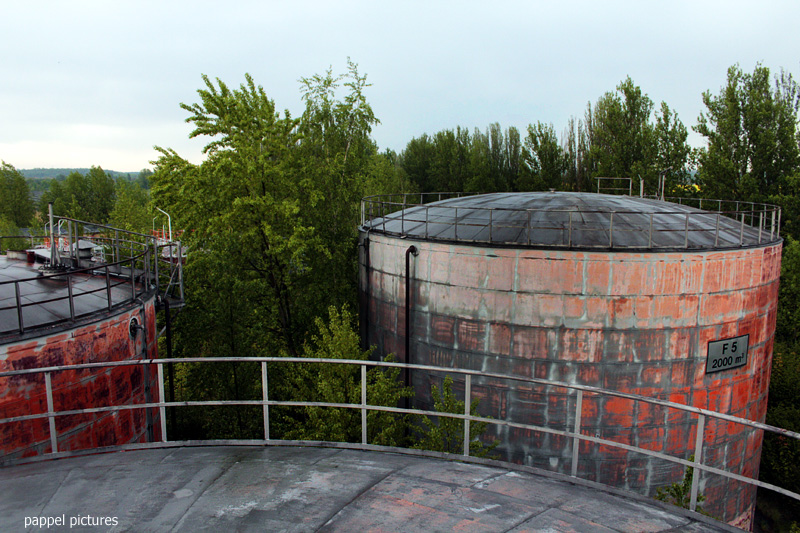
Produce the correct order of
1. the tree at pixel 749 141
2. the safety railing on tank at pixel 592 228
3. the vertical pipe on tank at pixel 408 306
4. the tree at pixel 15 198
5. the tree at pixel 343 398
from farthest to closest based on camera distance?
the tree at pixel 15 198 → the tree at pixel 749 141 → the vertical pipe on tank at pixel 408 306 → the safety railing on tank at pixel 592 228 → the tree at pixel 343 398

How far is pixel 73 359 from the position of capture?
414 inches

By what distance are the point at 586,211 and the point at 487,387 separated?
18.5ft

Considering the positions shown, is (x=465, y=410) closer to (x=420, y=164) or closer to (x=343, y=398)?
(x=343, y=398)

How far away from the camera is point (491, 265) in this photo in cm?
1480

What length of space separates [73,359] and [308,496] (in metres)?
6.64

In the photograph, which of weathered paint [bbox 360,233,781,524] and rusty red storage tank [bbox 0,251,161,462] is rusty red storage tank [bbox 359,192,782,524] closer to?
weathered paint [bbox 360,233,781,524]

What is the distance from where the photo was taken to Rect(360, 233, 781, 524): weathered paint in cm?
1414

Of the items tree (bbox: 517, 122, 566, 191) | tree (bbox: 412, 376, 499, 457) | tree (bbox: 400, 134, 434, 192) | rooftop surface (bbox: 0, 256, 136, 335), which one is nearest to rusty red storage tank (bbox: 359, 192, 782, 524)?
tree (bbox: 412, 376, 499, 457)

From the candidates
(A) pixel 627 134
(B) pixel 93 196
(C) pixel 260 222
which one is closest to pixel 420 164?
(A) pixel 627 134

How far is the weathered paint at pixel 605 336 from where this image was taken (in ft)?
46.4

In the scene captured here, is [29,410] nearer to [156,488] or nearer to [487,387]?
[156,488]

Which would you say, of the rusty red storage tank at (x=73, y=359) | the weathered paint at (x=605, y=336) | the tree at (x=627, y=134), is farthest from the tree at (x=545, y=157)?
the rusty red storage tank at (x=73, y=359)

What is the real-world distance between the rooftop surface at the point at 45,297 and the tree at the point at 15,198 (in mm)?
79107
